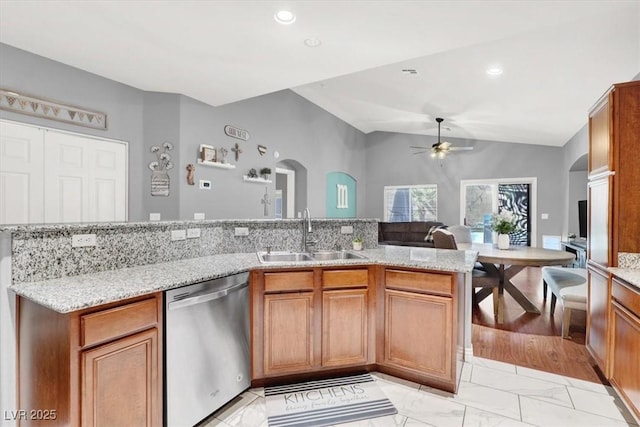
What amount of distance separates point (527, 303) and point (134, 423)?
408 centimetres

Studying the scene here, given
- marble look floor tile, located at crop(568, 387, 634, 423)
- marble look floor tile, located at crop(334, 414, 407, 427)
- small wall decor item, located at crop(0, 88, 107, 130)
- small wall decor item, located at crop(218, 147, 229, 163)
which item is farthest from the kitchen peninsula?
small wall decor item, located at crop(218, 147, 229, 163)

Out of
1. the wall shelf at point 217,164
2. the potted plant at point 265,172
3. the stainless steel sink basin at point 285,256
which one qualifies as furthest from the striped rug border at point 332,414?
the potted plant at point 265,172

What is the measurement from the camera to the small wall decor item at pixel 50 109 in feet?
9.88

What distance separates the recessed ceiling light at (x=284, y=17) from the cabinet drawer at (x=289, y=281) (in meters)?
1.80

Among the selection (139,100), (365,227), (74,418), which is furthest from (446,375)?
(139,100)

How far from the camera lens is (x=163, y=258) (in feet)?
7.42

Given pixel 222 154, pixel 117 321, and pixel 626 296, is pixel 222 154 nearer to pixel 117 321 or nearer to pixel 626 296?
pixel 117 321

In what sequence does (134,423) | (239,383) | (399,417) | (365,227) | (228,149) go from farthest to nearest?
(228,149)
(365,227)
(239,383)
(399,417)
(134,423)

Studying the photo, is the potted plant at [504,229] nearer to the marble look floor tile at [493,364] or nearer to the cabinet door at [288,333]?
the marble look floor tile at [493,364]

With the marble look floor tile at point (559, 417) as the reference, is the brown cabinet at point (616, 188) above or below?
above

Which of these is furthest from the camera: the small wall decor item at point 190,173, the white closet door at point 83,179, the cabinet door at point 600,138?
the small wall decor item at point 190,173

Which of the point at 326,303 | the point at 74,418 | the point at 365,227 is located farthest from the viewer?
the point at 365,227

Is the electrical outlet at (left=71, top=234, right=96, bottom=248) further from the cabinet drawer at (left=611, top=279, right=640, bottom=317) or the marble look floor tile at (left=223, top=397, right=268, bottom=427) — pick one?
the cabinet drawer at (left=611, top=279, right=640, bottom=317)

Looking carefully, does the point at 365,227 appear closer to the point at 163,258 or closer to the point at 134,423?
the point at 163,258
